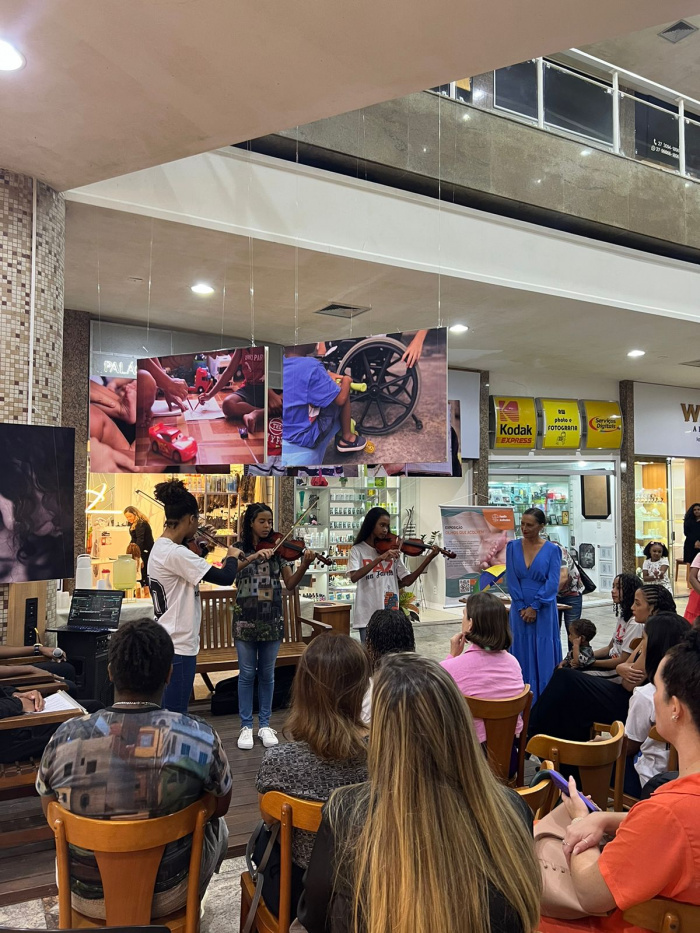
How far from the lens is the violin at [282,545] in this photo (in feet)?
14.6

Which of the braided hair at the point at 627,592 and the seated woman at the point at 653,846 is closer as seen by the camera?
the seated woman at the point at 653,846

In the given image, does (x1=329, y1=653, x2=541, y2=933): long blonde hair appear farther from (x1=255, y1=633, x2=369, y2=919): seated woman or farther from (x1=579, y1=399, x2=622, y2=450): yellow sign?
(x1=579, y1=399, x2=622, y2=450): yellow sign

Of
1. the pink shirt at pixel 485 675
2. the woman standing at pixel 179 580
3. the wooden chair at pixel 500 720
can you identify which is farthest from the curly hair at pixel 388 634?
the woman standing at pixel 179 580

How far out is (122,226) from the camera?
16.7ft

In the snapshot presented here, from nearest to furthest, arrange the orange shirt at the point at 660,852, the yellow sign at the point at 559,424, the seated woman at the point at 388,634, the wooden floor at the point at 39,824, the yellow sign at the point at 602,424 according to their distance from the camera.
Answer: the orange shirt at the point at 660,852, the wooden floor at the point at 39,824, the seated woman at the point at 388,634, the yellow sign at the point at 559,424, the yellow sign at the point at 602,424

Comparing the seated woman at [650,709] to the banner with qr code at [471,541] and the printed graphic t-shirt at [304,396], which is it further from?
the banner with qr code at [471,541]

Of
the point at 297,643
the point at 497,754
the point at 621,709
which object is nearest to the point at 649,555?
the point at 297,643

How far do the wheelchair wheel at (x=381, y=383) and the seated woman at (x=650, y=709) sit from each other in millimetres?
1948

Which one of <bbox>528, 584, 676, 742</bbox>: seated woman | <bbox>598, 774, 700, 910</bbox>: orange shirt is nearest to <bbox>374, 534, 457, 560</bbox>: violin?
<bbox>528, 584, 676, 742</bbox>: seated woman

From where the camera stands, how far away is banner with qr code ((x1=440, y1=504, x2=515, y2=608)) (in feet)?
29.4

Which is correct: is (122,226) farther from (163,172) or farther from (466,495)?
(466,495)

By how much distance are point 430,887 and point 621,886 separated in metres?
0.56

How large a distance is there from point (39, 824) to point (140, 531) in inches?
192

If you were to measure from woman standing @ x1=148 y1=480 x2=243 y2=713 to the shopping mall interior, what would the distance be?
0.07 ft
